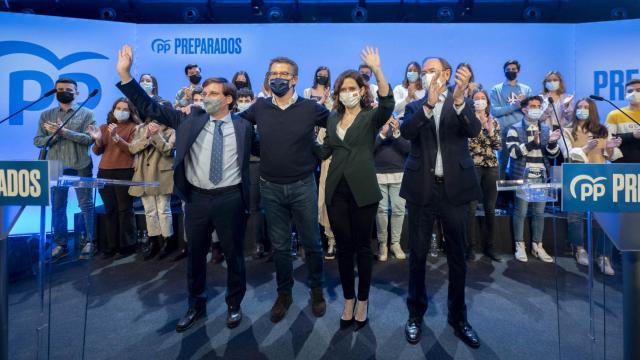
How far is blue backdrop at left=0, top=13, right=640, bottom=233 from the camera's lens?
6.22 meters

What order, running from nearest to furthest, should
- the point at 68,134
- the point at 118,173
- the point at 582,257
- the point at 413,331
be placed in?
the point at 582,257, the point at 413,331, the point at 68,134, the point at 118,173

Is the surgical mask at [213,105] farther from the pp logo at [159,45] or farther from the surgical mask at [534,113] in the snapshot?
the pp logo at [159,45]

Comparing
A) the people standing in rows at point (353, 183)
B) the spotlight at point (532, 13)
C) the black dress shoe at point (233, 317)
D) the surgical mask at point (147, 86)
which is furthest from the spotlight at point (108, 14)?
the spotlight at point (532, 13)

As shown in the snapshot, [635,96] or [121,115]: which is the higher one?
[635,96]

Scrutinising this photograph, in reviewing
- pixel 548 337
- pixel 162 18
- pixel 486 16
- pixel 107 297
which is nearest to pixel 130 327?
pixel 107 297

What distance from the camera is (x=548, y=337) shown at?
2.75m

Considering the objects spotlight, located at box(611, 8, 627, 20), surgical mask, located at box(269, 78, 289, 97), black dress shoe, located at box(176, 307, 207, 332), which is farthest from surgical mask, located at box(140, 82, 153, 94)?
spotlight, located at box(611, 8, 627, 20)

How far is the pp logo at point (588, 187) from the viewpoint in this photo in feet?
5.28

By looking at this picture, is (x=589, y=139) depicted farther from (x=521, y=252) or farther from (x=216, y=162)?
(x=216, y=162)

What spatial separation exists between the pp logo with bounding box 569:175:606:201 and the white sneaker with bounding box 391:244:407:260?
304 centimetres

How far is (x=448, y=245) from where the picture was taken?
274 cm

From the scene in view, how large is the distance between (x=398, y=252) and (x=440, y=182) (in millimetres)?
2079

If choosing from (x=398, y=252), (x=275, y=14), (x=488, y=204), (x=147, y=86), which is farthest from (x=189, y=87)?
(x=488, y=204)

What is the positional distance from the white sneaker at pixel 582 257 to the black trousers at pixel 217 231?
2044 mm
